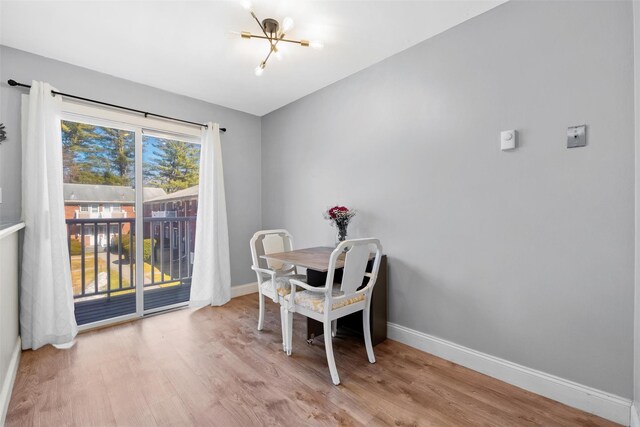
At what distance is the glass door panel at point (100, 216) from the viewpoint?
8.88ft

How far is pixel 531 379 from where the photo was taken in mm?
1698

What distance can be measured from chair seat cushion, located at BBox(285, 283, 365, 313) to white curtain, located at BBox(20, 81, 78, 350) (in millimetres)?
2008

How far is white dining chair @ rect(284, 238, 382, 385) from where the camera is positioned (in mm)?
1787

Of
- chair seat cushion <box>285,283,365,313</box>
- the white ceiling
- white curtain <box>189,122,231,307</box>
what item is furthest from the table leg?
the white ceiling

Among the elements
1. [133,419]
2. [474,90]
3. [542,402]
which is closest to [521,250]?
[542,402]

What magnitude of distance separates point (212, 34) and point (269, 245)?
181 cm

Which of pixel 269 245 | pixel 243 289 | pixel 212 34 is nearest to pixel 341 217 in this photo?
pixel 269 245

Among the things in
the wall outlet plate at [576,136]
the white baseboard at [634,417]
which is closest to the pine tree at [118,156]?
the wall outlet plate at [576,136]

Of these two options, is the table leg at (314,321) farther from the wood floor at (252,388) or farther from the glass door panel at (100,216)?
the glass door panel at (100,216)

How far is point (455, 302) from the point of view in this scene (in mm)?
2061

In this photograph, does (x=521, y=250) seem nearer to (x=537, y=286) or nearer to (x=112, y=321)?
(x=537, y=286)

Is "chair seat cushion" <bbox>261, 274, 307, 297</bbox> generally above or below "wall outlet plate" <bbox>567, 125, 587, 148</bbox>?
below

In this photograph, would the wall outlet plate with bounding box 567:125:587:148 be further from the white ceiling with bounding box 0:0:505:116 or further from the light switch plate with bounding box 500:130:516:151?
the white ceiling with bounding box 0:0:505:116

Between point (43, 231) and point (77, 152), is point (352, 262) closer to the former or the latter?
point (43, 231)
